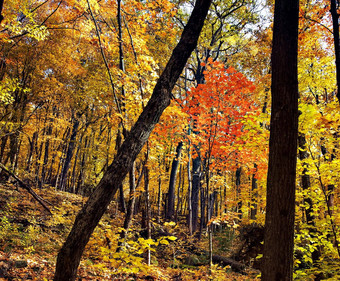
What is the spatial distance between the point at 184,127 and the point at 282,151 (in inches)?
213

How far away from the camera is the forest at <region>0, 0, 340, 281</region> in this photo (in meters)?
2.60

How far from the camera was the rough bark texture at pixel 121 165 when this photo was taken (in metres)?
2.65

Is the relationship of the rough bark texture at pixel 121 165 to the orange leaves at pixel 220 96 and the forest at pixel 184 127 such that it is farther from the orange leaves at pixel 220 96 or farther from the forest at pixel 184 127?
the orange leaves at pixel 220 96

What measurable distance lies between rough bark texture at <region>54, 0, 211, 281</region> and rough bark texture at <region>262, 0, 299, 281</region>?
A: 1250 mm

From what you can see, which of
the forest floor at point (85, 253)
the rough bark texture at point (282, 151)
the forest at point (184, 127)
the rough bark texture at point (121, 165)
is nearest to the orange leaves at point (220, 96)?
Answer: the forest at point (184, 127)

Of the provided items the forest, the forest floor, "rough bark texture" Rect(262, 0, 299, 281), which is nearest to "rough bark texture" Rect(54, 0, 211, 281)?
the forest

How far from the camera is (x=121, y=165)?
114 inches

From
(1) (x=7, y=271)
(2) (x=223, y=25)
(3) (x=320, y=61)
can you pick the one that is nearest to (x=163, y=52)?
(2) (x=223, y=25)

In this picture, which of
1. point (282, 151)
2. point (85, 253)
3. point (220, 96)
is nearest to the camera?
point (282, 151)

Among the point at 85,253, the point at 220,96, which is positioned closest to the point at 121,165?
the point at 220,96

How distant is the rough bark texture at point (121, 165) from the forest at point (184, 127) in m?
0.02

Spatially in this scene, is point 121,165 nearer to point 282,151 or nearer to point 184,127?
point 282,151

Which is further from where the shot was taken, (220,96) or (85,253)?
(220,96)

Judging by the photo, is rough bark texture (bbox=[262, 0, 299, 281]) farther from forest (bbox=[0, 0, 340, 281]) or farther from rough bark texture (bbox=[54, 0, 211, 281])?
rough bark texture (bbox=[54, 0, 211, 281])
